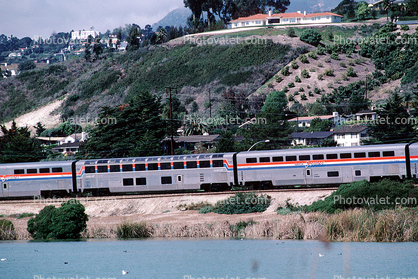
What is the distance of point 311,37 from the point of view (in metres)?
166

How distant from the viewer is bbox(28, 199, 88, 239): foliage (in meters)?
40.9

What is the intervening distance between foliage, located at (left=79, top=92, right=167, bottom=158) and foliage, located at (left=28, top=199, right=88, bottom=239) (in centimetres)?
4651

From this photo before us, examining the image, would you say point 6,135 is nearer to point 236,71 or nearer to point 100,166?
point 100,166

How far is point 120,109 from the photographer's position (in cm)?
9988

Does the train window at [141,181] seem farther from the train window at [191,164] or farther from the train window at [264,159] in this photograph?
the train window at [264,159]

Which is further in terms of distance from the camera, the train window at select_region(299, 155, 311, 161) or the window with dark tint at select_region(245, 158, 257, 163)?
the window with dark tint at select_region(245, 158, 257, 163)

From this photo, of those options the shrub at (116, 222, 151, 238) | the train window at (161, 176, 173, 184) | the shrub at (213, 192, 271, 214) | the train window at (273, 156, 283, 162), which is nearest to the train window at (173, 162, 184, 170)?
the train window at (161, 176, 173, 184)

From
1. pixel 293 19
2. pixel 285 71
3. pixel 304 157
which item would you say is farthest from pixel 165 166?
pixel 293 19

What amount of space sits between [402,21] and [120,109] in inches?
4329

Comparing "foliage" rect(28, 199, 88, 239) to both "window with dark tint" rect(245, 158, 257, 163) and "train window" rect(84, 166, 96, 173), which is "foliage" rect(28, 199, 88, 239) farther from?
"window with dark tint" rect(245, 158, 257, 163)

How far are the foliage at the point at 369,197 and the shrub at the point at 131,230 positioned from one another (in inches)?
516

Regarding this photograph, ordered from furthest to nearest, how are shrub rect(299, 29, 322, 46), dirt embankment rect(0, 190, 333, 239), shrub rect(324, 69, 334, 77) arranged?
shrub rect(299, 29, 322, 46) < shrub rect(324, 69, 334, 77) < dirt embankment rect(0, 190, 333, 239)

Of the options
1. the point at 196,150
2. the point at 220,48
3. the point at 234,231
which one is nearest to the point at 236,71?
the point at 220,48

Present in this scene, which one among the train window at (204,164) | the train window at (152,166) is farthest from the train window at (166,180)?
the train window at (204,164)
